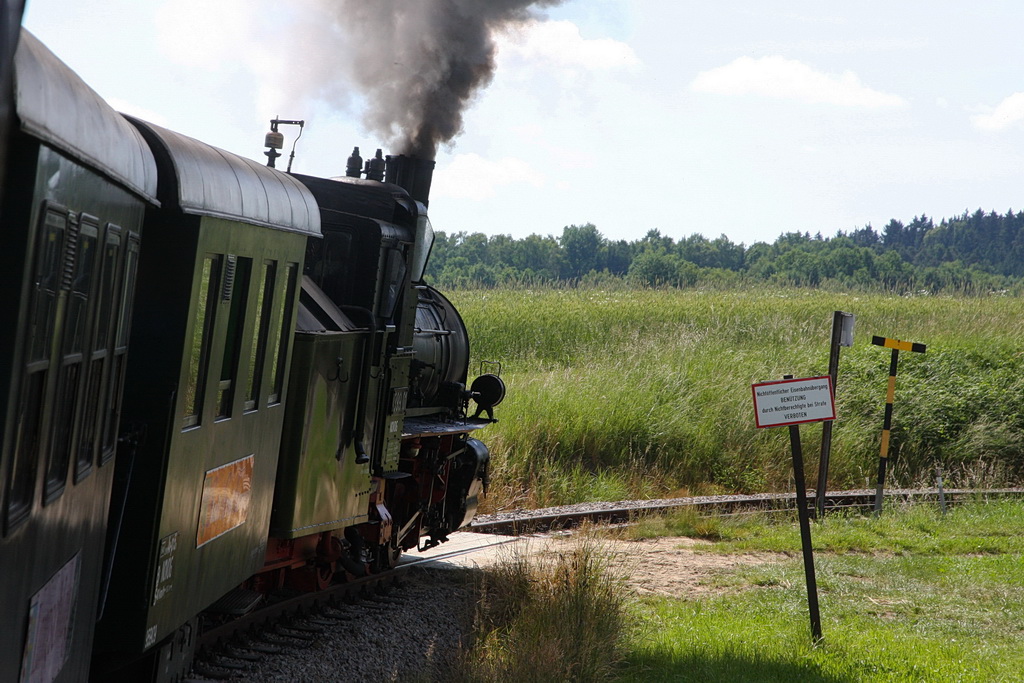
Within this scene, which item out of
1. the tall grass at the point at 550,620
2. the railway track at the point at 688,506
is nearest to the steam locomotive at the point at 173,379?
the tall grass at the point at 550,620

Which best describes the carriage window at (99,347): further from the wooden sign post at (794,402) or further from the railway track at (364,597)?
the wooden sign post at (794,402)

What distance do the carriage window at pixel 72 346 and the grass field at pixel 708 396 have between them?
35.7 ft

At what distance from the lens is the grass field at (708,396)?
629 inches

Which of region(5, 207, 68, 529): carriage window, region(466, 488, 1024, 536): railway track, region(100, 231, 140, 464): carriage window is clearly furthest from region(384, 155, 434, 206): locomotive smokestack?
region(5, 207, 68, 529): carriage window

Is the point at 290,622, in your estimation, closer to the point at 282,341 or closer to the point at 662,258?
the point at 282,341

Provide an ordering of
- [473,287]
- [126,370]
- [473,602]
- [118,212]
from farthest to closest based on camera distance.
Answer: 1. [473,287]
2. [473,602]
3. [126,370]
4. [118,212]

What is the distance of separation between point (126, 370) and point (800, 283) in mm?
35411

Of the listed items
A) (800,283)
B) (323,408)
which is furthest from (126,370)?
(800,283)

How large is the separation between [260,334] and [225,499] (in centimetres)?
85

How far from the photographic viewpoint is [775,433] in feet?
58.5

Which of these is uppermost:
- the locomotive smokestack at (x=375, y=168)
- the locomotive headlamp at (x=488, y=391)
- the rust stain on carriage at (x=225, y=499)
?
the locomotive smokestack at (x=375, y=168)

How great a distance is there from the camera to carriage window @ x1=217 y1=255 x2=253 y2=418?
487 centimetres

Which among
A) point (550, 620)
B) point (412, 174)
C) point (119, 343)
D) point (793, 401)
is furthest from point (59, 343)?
point (412, 174)

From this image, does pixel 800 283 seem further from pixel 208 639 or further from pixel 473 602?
pixel 208 639
